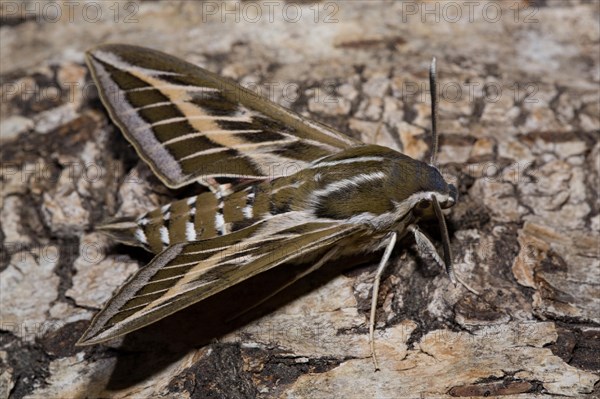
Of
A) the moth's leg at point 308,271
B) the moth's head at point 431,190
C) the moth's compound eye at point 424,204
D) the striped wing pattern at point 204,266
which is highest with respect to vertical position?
the moth's head at point 431,190

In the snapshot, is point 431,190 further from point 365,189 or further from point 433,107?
point 433,107

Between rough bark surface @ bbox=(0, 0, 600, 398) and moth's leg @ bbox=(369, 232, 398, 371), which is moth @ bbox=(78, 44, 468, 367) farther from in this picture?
rough bark surface @ bbox=(0, 0, 600, 398)

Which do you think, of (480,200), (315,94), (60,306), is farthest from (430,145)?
(60,306)

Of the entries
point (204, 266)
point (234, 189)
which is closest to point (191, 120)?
point (234, 189)

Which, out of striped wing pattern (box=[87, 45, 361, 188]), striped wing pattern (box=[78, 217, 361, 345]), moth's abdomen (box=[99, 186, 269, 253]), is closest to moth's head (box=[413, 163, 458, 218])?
striped wing pattern (box=[78, 217, 361, 345])

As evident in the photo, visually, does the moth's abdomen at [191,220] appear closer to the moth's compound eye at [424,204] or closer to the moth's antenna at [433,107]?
the moth's compound eye at [424,204]

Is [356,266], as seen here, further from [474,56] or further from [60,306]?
[474,56]

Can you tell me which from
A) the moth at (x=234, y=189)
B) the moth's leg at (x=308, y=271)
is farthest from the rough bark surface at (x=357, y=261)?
the moth at (x=234, y=189)
